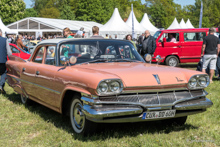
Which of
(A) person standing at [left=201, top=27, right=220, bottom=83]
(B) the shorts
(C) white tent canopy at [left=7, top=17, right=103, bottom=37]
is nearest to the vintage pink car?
(A) person standing at [left=201, top=27, right=220, bottom=83]

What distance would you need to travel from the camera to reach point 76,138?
15.0ft

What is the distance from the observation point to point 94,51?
17.7ft

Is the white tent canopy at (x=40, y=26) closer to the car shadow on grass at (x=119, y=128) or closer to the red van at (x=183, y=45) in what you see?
the red van at (x=183, y=45)

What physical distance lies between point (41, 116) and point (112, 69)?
7.18 feet

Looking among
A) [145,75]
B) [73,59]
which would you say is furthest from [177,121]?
[73,59]

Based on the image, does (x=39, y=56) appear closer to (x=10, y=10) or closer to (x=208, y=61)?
(x=208, y=61)

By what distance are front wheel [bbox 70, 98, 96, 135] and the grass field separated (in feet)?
0.34

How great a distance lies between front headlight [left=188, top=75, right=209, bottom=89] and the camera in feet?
15.0

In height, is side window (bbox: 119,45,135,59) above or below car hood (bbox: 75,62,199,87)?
above

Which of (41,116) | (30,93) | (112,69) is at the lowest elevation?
(41,116)

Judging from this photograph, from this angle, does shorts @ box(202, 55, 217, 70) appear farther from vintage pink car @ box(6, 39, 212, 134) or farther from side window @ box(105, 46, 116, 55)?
side window @ box(105, 46, 116, 55)

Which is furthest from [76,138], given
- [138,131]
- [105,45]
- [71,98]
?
[105,45]

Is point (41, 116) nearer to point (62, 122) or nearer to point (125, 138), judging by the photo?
point (62, 122)

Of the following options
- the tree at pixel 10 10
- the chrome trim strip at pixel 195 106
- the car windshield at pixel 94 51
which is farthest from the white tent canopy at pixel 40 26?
the chrome trim strip at pixel 195 106
